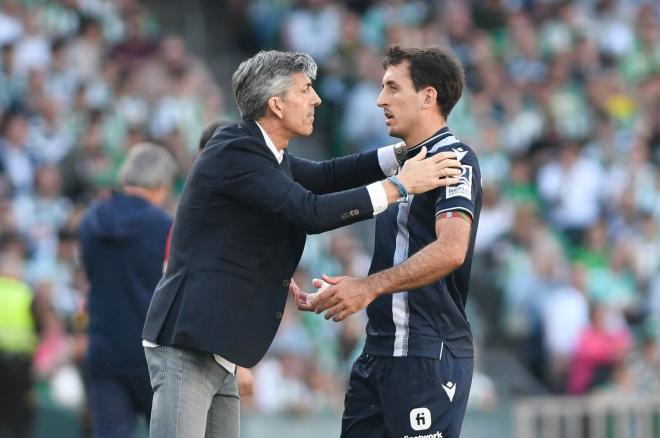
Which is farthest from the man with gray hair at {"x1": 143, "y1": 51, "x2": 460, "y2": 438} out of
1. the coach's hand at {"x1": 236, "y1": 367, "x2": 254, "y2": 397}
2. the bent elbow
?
the coach's hand at {"x1": 236, "y1": 367, "x2": 254, "y2": 397}

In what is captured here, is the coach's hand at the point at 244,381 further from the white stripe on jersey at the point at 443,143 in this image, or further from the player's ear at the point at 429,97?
the player's ear at the point at 429,97

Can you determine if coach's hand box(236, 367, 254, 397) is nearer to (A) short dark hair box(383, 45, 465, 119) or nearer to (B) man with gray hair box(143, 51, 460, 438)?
(B) man with gray hair box(143, 51, 460, 438)

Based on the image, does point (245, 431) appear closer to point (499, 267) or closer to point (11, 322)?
point (11, 322)

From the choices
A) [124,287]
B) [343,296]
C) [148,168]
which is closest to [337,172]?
[343,296]

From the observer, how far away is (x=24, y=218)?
13.1m

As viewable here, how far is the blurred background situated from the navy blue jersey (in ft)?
15.8

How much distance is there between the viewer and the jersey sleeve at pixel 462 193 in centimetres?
673

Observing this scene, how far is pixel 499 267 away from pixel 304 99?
30.8 ft

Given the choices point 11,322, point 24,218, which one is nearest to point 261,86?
point 11,322

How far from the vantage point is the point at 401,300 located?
7.01 metres

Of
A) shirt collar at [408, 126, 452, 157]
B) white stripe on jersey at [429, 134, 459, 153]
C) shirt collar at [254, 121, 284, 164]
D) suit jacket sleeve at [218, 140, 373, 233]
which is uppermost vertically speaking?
shirt collar at [408, 126, 452, 157]

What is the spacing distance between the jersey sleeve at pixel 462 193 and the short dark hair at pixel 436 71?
1.16 ft

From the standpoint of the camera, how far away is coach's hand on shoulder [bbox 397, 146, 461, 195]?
6672mm

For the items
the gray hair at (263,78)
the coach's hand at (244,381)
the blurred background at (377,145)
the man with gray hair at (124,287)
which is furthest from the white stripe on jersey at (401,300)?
the blurred background at (377,145)
